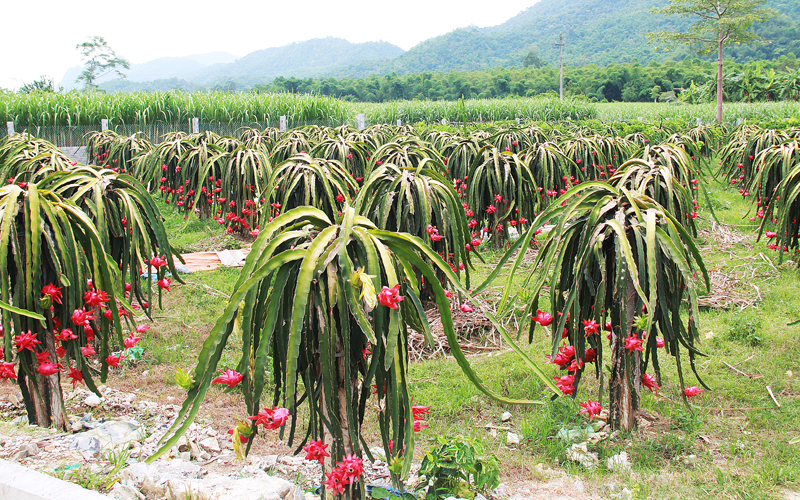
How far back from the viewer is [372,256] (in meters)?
1.67

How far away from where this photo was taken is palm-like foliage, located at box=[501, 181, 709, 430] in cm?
239

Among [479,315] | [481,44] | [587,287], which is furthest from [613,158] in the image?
[481,44]

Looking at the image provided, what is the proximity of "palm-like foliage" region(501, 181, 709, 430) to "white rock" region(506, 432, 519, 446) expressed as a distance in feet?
1.61

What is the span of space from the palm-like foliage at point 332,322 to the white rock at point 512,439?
44.2 inches

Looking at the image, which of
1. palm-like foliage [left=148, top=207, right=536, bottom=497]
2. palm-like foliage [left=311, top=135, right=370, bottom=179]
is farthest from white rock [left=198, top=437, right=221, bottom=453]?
palm-like foliage [left=311, top=135, right=370, bottom=179]

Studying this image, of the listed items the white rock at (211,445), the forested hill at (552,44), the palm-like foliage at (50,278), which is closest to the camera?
the palm-like foliage at (50,278)

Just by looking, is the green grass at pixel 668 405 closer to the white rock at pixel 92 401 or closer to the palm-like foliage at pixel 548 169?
the white rock at pixel 92 401

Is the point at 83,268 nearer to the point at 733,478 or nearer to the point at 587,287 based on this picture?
the point at 587,287

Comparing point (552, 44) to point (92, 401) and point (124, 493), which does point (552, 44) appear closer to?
point (92, 401)

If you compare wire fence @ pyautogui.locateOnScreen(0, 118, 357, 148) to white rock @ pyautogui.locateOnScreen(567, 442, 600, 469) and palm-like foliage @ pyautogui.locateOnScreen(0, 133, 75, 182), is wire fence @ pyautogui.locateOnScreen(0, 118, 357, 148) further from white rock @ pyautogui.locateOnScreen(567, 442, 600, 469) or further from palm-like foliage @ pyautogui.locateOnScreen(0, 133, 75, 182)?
white rock @ pyautogui.locateOnScreen(567, 442, 600, 469)

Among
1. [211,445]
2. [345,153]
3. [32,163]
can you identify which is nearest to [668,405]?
[211,445]

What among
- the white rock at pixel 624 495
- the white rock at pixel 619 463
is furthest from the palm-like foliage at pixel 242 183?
the white rock at pixel 624 495

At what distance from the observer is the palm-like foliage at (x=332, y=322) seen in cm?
159

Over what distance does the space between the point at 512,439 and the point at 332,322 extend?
1.58 meters
